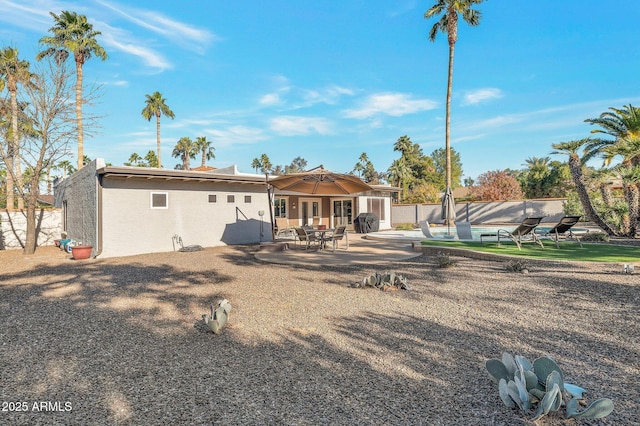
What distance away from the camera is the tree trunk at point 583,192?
1200 centimetres

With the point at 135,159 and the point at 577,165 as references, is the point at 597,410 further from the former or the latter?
the point at 135,159

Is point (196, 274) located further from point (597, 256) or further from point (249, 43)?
point (249, 43)

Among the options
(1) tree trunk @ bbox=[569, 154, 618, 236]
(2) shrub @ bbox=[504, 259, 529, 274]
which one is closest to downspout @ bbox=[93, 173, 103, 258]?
(2) shrub @ bbox=[504, 259, 529, 274]

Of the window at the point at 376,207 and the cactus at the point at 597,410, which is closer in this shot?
the cactus at the point at 597,410

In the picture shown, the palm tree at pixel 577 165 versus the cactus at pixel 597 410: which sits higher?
the palm tree at pixel 577 165

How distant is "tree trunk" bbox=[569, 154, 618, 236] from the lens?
472 inches

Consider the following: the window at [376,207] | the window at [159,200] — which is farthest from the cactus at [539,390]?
the window at [376,207]

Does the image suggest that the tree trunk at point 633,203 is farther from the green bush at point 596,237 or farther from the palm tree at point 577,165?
the green bush at point 596,237

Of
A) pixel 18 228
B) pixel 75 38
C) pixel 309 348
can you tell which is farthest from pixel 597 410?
pixel 75 38

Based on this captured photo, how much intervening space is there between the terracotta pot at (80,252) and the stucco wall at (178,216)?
1.68 ft

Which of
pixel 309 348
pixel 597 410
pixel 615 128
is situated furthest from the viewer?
pixel 615 128

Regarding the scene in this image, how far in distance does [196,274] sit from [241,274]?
46.0 inches

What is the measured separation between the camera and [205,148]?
49219 millimetres

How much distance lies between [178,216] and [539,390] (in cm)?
1345
